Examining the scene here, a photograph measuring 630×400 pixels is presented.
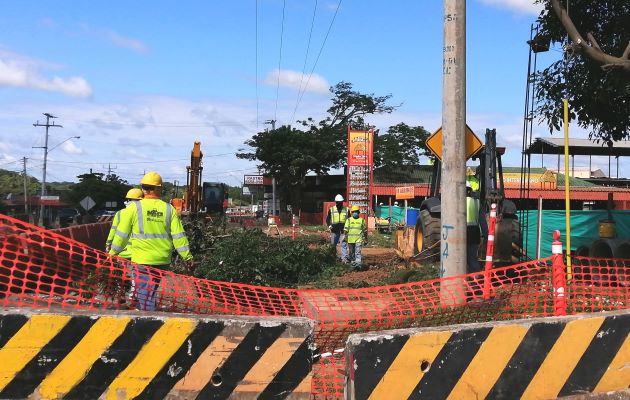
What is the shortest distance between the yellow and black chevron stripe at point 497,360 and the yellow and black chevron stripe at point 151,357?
0.45 meters

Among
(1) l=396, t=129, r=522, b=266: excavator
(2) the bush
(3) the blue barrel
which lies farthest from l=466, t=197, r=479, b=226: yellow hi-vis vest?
(3) the blue barrel

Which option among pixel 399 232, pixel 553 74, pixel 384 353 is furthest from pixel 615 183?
pixel 384 353

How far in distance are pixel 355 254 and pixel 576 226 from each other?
5351 mm

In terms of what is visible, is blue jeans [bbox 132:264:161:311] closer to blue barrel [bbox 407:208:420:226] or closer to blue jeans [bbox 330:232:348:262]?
blue jeans [bbox 330:232:348:262]

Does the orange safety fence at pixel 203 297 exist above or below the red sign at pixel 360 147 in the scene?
below

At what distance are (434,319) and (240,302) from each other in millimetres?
1852

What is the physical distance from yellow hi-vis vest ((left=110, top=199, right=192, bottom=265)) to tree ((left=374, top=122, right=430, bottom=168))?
51411 mm

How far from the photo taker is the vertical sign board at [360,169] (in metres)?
37.7

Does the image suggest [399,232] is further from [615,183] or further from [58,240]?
[615,183]

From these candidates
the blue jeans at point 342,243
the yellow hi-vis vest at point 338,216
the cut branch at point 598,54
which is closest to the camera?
the cut branch at point 598,54

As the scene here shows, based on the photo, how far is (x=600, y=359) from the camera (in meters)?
4.15

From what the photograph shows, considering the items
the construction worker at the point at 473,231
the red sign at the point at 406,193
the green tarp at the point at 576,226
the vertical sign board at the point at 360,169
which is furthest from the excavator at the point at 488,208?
the vertical sign board at the point at 360,169

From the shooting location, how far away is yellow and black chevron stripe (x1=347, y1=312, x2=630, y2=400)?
3.67m

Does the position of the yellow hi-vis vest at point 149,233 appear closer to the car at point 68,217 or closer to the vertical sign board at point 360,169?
the vertical sign board at point 360,169
